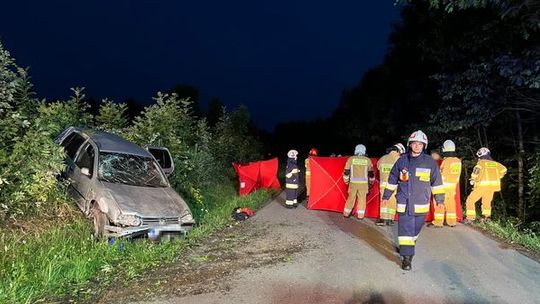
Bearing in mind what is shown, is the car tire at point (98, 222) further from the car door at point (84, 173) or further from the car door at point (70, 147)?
the car door at point (70, 147)

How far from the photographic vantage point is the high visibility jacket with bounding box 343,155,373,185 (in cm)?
1138

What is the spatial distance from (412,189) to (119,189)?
4.99 metres

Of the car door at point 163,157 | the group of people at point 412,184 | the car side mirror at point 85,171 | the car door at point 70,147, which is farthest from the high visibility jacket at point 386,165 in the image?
the car door at point 70,147

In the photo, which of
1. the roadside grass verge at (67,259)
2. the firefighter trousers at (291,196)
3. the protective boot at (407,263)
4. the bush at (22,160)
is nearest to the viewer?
the roadside grass verge at (67,259)

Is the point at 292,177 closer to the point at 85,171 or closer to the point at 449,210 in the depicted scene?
the point at 449,210

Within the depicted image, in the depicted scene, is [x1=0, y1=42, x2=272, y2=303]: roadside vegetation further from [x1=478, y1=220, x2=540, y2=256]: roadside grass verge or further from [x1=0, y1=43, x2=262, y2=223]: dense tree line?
[x1=478, y1=220, x2=540, y2=256]: roadside grass verge

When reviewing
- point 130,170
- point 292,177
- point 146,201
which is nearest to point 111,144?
point 130,170

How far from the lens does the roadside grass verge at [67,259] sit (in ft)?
18.3

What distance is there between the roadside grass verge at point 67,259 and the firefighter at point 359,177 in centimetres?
384

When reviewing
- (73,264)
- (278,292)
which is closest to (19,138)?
(73,264)

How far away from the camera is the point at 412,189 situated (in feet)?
23.9

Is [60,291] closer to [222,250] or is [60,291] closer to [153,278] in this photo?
[153,278]

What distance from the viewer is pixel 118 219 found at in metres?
8.11

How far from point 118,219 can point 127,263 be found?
4.37 ft
